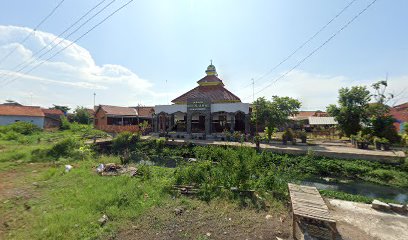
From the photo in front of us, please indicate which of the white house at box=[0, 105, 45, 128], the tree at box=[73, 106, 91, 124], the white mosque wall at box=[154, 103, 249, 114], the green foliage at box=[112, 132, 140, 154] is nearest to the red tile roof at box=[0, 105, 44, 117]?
the white house at box=[0, 105, 45, 128]

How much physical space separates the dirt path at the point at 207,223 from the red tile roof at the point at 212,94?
54.9 feet

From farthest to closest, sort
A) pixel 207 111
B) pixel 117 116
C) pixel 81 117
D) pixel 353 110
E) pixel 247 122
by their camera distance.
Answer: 1. pixel 81 117
2. pixel 117 116
3. pixel 207 111
4. pixel 247 122
5. pixel 353 110

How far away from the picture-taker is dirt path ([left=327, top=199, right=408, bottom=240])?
16.9 ft

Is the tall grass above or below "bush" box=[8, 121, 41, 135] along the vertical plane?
below

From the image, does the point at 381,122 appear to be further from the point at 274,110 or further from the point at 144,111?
the point at 144,111

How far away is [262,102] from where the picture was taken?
1920 centimetres

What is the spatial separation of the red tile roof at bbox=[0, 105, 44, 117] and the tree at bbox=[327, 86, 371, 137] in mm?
42641

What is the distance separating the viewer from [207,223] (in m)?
5.49

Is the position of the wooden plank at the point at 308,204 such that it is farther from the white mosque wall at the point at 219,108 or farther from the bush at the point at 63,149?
the white mosque wall at the point at 219,108

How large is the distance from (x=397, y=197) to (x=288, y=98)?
11373 millimetres

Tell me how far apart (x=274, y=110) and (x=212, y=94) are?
7.93 metres

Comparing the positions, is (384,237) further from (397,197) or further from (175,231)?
(397,197)

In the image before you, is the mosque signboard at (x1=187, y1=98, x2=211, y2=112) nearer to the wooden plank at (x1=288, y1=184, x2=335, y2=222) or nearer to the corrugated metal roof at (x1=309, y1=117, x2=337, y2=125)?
the wooden plank at (x1=288, y1=184, x2=335, y2=222)

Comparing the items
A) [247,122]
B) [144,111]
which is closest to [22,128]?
[144,111]
